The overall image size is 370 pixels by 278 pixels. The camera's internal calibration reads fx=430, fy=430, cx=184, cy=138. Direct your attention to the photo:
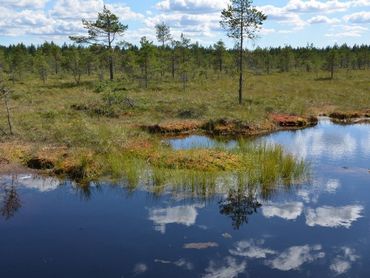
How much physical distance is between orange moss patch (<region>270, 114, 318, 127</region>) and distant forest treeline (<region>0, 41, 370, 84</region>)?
31.3 feet

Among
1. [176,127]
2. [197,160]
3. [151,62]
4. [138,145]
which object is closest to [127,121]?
[176,127]

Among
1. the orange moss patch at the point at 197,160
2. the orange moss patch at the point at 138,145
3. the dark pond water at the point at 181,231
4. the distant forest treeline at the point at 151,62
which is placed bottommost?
the dark pond water at the point at 181,231

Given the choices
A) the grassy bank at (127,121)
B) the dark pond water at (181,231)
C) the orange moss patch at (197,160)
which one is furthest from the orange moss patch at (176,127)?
the dark pond water at (181,231)

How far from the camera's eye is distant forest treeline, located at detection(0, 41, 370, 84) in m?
63.3

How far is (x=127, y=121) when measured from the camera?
32.2 meters

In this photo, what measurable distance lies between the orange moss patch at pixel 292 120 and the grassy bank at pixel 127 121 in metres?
0.74

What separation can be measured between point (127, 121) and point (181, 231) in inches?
753

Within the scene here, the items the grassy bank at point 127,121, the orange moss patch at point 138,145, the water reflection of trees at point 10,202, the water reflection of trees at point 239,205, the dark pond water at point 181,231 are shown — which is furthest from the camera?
the orange moss patch at point 138,145

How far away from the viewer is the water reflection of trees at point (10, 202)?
15930 mm

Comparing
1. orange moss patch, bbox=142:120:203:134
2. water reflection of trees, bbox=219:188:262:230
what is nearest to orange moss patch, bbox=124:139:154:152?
orange moss patch, bbox=142:120:203:134

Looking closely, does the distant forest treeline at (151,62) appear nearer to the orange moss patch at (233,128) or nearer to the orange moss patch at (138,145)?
the orange moss patch at (233,128)

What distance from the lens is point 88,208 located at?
1631cm

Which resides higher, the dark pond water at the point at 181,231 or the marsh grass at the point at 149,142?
the marsh grass at the point at 149,142

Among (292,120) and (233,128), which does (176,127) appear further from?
(292,120)
